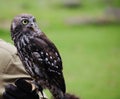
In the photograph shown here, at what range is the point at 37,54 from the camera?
3314mm

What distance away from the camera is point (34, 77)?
3.37 m

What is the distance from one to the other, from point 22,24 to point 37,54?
21 centimetres

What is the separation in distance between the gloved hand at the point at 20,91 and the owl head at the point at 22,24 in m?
0.41

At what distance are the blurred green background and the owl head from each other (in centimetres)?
339

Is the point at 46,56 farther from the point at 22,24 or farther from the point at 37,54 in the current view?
the point at 22,24

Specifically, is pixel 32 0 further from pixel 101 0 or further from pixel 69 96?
pixel 69 96

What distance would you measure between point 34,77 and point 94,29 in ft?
42.5

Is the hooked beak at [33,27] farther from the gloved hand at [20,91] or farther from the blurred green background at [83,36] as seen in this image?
the blurred green background at [83,36]

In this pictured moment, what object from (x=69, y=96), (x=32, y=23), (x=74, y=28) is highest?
(x=32, y=23)

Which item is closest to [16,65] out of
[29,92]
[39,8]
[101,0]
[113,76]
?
[29,92]

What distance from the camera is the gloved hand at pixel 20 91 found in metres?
3.51

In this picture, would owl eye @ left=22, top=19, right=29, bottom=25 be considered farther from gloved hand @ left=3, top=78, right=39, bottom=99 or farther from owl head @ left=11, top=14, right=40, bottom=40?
gloved hand @ left=3, top=78, right=39, bottom=99

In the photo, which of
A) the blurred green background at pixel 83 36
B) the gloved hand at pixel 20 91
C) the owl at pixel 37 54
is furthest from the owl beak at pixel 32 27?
the blurred green background at pixel 83 36

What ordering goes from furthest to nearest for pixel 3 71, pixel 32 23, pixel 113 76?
1. pixel 113 76
2. pixel 3 71
3. pixel 32 23
